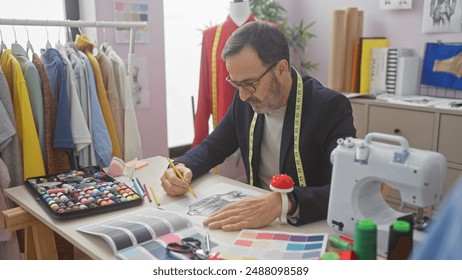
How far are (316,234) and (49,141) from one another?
128cm

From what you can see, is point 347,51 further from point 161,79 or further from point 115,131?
point 115,131

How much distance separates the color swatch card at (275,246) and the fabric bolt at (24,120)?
109 centimetres

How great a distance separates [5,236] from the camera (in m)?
1.83

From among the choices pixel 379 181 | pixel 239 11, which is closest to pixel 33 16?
pixel 239 11

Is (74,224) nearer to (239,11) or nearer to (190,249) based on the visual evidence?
(190,249)

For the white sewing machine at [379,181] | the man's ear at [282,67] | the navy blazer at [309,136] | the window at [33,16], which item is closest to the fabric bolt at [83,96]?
the navy blazer at [309,136]

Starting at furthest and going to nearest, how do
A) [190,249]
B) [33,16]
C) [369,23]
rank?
[369,23], [33,16], [190,249]

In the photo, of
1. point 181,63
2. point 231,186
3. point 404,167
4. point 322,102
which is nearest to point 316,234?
point 404,167

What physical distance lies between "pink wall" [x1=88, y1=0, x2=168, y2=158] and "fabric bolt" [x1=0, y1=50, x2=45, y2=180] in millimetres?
938

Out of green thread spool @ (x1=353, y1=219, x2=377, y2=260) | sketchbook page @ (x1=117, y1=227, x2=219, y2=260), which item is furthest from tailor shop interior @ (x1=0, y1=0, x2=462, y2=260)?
sketchbook page @ (x1=117, y1=227, x2=219, y2=260)

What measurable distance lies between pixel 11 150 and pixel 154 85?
128 cm

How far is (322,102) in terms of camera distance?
1748 millimetres

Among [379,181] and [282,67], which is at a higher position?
[282,67]
